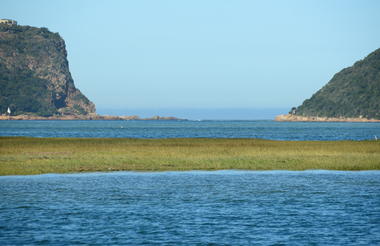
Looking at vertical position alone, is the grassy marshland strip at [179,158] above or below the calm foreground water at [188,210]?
above

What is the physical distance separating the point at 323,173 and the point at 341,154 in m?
12.3

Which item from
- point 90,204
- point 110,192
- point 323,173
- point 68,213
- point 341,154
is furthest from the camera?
point 341,154

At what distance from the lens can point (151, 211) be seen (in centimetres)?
2878

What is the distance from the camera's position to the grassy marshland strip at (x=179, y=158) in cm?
4706

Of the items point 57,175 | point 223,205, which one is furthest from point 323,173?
point 57,175

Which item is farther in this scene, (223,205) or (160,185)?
(160,185)

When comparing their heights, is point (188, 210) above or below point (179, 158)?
below

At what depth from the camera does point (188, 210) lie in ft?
95.2

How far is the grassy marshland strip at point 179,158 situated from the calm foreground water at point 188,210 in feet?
14.7

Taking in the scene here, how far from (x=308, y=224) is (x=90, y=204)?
37.3 ft

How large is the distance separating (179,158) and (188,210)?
2367 cm

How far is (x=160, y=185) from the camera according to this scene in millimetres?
37875

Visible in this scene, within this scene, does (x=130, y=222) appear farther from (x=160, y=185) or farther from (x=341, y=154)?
(x=341, y=154)

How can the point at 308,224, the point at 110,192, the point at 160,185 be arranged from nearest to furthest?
the point at 308,224, the point at 110,192, the point at 160,185
